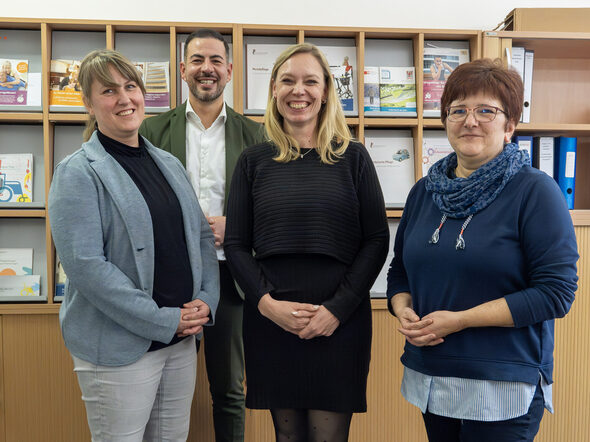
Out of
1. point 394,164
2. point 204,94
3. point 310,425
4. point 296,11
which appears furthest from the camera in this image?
point 296,11

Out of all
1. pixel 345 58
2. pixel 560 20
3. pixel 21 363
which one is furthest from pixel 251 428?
pixel 560 20

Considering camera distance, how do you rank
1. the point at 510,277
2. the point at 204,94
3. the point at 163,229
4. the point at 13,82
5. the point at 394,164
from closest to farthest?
1. the point at 510,277
2. the point at 163,229
3. the point at 204,94
4. the point at 13,82
5. the point at 394,164

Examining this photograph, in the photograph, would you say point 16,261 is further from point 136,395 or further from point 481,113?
point 481,113

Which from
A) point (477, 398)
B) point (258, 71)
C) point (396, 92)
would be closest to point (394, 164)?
point (396, 92)

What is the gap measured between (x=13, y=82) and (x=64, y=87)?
0.80 feet

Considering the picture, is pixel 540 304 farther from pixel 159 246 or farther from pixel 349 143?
pixel 159 246

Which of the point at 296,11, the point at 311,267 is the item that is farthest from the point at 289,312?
the point at 296,11

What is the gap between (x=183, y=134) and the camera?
201cm

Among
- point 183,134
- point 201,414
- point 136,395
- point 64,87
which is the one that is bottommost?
point 201,414

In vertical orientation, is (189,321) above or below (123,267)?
below

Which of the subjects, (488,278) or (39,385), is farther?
(39,385)

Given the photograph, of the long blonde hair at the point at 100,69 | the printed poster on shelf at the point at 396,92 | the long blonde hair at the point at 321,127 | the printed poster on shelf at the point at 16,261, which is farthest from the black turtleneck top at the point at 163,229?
the printed poster on shelf at the point at 396,92

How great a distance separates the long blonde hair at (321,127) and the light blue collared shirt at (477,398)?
2.39 feet

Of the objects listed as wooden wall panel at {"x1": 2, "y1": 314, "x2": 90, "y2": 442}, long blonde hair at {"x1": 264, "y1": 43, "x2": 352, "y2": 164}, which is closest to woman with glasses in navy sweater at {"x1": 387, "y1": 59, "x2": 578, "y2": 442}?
long blonde hair at {"x1": 264, "y1": 43, "x2": 352, "y2": 164}
